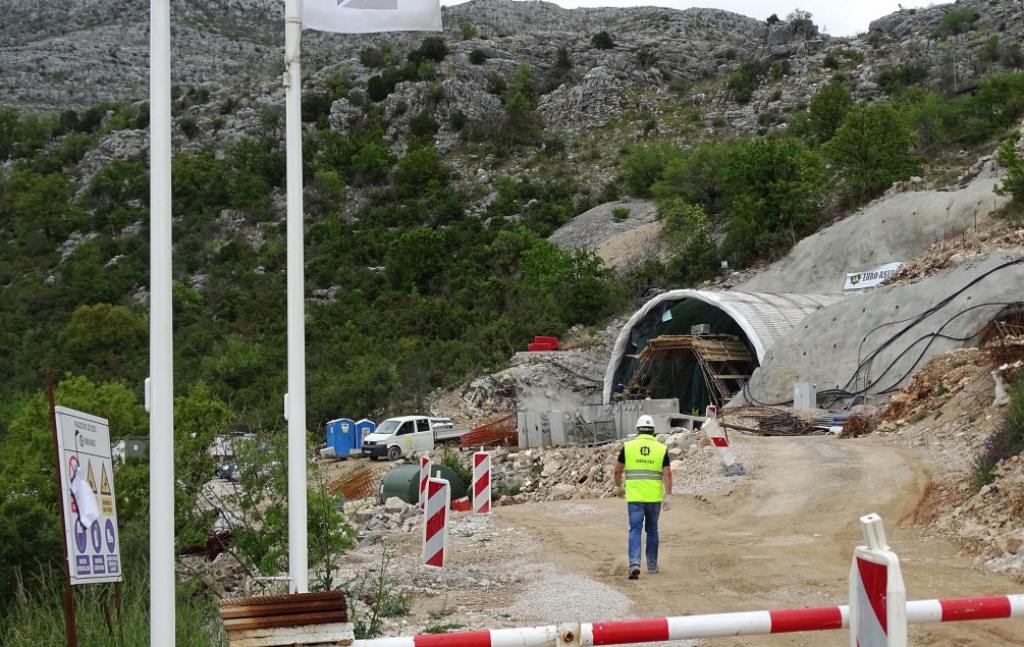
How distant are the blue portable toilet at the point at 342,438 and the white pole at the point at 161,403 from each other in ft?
94.0

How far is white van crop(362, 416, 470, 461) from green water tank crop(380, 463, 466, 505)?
10479mm

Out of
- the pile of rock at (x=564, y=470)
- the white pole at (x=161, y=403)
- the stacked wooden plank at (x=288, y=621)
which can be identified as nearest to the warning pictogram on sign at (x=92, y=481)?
the white pole at (x=161, y=403)

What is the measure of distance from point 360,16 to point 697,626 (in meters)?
4.41

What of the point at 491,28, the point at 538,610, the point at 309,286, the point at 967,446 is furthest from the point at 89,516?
the point at 491,28

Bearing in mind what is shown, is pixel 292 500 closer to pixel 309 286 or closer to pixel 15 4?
pixel 309 286

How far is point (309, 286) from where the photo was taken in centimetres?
5875

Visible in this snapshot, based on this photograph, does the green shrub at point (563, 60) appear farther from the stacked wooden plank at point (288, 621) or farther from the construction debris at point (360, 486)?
the stacked wooden plank at point (288, 621)

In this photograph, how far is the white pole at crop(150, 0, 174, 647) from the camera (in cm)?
513

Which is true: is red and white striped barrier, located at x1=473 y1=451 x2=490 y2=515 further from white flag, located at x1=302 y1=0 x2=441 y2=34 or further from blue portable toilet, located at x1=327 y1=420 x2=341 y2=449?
blue portable toilet, located at x1=327 y1=420 x2=341 y2=449

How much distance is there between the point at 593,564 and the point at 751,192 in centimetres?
3623

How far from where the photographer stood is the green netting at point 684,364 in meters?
34.8

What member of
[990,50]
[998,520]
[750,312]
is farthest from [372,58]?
[998,520]

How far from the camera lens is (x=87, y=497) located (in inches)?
224

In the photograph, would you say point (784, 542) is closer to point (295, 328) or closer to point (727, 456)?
point (727, 456)
